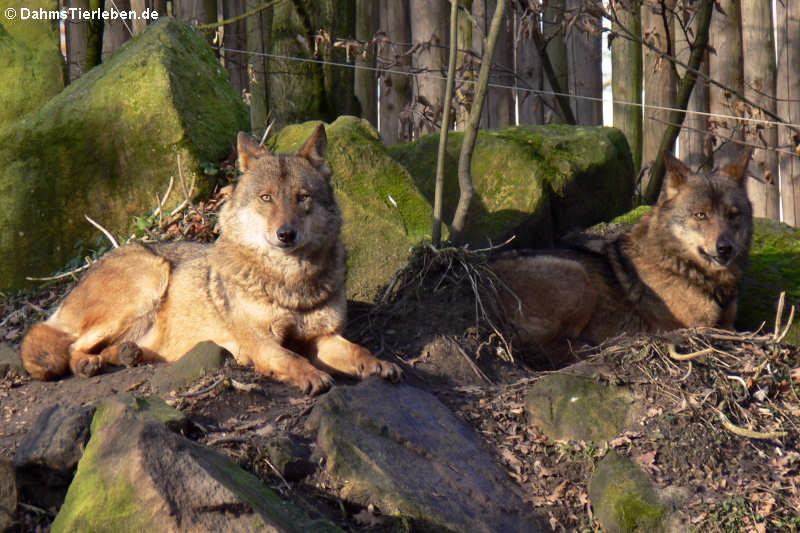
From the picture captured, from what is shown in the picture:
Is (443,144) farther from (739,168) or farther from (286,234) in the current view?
(739,168)

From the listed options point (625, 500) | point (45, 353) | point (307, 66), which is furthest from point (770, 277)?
point (45, 353)

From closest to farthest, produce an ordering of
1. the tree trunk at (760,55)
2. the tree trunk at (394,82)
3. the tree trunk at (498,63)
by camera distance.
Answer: the tree trunk at (760,55), the tree trunk at (498,63), the tree trunk at (394,82)

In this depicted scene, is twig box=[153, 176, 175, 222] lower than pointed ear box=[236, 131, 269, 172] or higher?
lower

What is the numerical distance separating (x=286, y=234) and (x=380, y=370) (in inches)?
41.7

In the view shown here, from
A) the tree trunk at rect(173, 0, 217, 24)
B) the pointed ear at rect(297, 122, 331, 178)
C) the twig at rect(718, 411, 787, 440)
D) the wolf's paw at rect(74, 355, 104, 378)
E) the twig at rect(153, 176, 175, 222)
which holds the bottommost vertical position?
the twig at rect(718, 411, 787, 440)

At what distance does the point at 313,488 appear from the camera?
13.9ft

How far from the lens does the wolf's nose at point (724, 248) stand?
6957 mm

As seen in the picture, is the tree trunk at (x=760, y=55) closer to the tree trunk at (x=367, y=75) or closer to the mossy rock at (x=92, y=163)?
the tree trunk at (x=367, y=75)

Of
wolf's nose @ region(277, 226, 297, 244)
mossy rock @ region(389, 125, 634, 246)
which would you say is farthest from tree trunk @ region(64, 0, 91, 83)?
wolf's nose @ region(277, 226, 297, 244)

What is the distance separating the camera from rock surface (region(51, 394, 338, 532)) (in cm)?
341

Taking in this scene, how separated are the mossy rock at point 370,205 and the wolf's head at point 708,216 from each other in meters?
2.10

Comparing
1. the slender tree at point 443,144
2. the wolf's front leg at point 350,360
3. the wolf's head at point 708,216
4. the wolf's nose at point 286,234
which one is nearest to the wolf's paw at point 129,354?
the wolf's front leg at point 350,360

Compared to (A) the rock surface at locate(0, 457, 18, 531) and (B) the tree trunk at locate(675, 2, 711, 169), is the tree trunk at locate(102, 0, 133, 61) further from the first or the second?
(A) the rock surface at locate(0, 457, 18, 531)

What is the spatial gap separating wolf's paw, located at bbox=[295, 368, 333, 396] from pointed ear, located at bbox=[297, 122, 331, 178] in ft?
5.14
